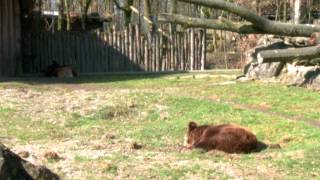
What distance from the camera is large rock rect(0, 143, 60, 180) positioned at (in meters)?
5.25

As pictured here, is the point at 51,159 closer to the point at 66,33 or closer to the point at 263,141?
the point at 263,141

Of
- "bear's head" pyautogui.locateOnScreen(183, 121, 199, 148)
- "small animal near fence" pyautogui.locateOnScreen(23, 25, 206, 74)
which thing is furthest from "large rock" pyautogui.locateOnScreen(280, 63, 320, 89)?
"bear's head" pyautogui.locateOnScreen(183, 121, 199, 148)

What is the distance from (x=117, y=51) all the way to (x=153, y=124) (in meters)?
13.0

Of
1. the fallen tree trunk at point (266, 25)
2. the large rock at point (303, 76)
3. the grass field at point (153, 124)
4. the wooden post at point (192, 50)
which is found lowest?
the grass field at point (153, 124)

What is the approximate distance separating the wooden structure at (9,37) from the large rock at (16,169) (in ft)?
53.4

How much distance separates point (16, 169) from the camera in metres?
5.46

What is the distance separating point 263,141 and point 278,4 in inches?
814

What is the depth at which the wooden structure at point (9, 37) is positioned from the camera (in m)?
22.0

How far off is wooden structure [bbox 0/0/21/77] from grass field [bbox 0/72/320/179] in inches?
107

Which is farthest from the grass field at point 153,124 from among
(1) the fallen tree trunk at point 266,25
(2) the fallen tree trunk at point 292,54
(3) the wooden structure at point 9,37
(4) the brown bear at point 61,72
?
(1) the fallen tree trunk at point 266,25

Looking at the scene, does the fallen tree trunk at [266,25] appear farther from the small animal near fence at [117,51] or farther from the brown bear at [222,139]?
the small animal near fence at [117,51]

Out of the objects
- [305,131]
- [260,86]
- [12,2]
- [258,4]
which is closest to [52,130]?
[305,131]

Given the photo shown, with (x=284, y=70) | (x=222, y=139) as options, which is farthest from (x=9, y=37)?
(x=222, y=139)

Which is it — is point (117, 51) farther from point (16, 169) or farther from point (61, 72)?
point (16, 169)
